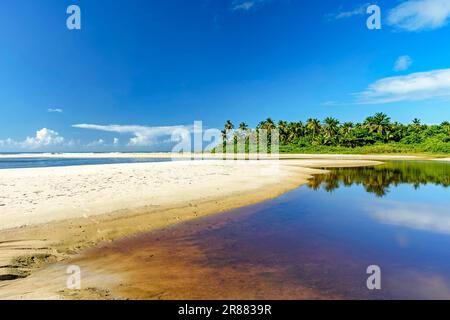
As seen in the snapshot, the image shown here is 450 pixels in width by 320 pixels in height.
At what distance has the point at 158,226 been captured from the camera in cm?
1293

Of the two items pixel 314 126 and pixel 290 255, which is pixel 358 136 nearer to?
pixel 314 126

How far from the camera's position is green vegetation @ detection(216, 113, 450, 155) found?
92.2 metres

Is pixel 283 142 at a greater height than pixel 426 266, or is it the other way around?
pixel 283 142

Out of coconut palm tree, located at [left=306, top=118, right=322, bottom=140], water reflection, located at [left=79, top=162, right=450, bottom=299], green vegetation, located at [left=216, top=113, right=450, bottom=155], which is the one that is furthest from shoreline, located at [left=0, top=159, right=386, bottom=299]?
coconut palm tree, located at [left=306, top=118, right=322, bottom=140]

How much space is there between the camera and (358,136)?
109 m

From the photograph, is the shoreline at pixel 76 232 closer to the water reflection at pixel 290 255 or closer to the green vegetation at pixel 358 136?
the water reflection at pixel 290 255

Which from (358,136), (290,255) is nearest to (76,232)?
(290,255)

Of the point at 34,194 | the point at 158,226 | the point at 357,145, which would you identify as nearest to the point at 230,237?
the point at 158,226

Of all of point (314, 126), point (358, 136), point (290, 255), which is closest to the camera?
point (290, 255)

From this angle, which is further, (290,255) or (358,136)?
(358,136)

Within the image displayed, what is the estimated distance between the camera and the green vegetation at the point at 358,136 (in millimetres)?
92188

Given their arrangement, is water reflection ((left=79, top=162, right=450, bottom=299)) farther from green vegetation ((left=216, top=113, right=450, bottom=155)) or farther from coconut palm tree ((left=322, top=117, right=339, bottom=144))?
coconut palm tree ((left=322, top=117, right=339, bottom=144))

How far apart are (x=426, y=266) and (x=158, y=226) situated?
1008 cm
